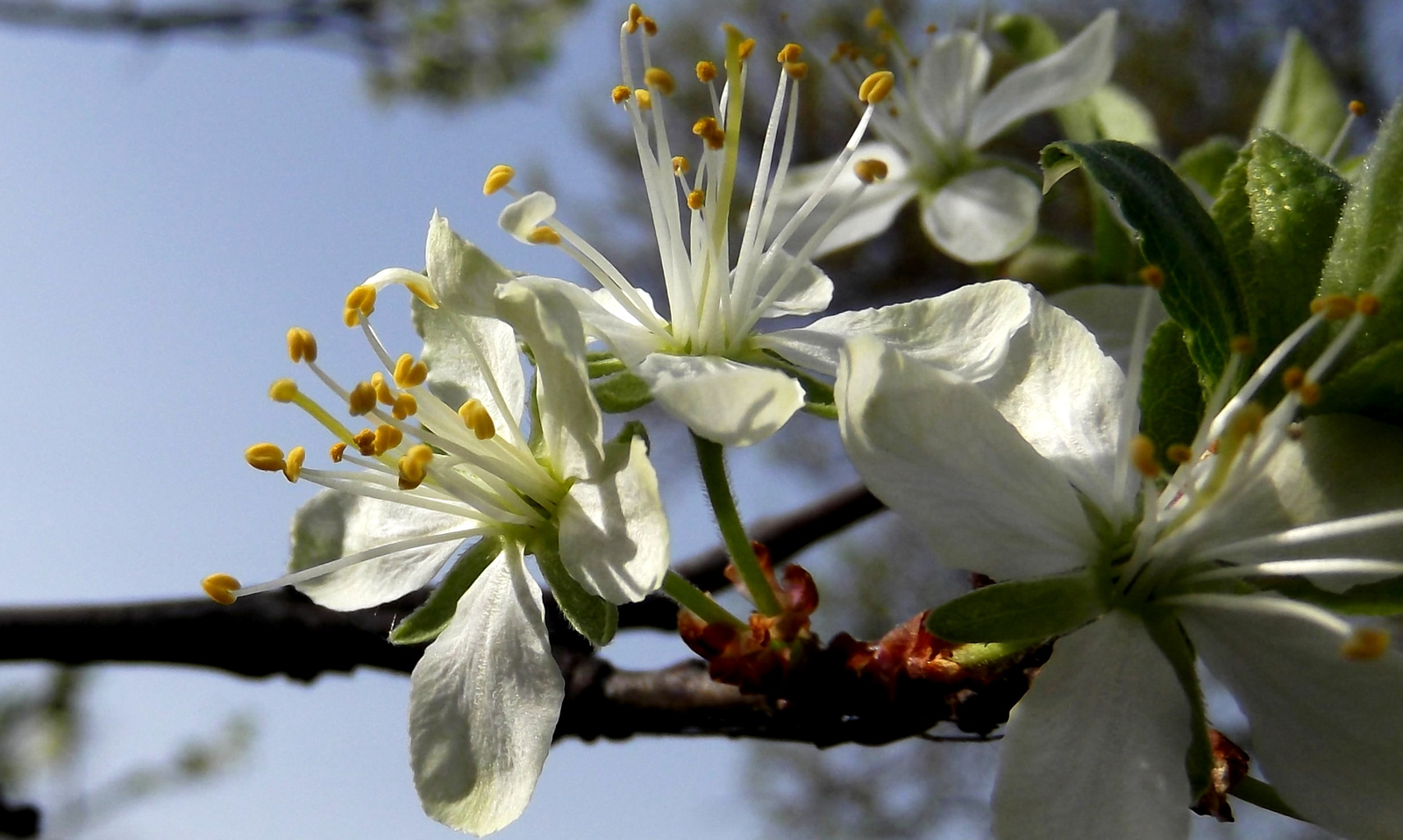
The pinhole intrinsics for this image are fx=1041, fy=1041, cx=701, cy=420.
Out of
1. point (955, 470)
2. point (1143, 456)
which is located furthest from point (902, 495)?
point (1143, 456)

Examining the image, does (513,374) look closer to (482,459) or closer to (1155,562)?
(482,459)

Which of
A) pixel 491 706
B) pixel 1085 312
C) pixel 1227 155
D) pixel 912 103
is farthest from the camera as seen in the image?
pixel 912 103

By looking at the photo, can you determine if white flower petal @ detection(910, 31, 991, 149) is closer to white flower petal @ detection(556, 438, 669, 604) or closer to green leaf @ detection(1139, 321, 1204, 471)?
green leaf @ detection(1139, 321, 1204, 471)

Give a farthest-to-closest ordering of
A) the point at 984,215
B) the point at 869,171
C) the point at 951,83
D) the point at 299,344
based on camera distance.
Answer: the point at 951,83 → the point at 984,215 → the point at 869,171 → the point at 299,344

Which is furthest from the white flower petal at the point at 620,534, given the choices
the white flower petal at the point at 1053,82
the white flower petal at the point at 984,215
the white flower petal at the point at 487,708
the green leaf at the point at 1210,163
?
the white flower petal at the point at 1053,82

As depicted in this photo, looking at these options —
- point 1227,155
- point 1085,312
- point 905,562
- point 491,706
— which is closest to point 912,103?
point 1227,155

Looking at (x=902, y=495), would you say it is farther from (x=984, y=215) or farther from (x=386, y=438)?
(x=984, y=215)
